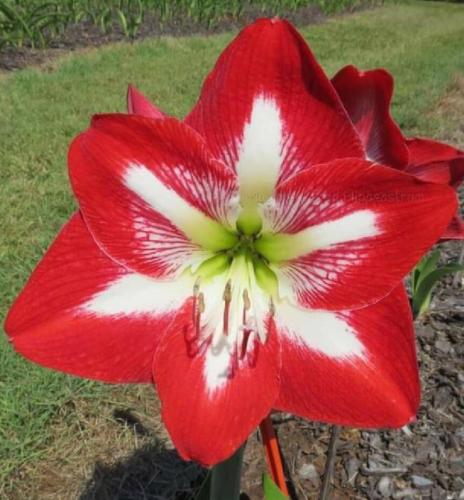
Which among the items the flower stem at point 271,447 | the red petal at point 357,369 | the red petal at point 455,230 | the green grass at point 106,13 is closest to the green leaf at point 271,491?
the flower stem at point 271,447

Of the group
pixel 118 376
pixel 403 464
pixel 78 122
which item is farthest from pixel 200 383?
pixel 78 122

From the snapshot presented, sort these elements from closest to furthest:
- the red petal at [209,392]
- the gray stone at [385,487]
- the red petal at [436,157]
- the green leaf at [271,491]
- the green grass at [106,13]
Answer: the red petal at [209,392] → the red petal at [436,157] → the green leaf at [271,491] → the gray stone at [385,487] → the green grass at [106,13]

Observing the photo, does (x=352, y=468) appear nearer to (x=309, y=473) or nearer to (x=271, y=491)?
(x=309, y=473)

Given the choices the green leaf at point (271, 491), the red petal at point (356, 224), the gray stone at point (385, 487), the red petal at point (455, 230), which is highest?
the red petal at point (356, 224)

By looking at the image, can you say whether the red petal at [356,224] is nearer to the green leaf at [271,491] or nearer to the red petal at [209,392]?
the red petal at [209,392]

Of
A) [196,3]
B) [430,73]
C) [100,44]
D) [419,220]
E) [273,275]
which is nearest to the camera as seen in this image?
[419,220]

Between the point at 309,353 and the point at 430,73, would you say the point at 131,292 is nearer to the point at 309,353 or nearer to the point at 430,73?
the point at 309,353
